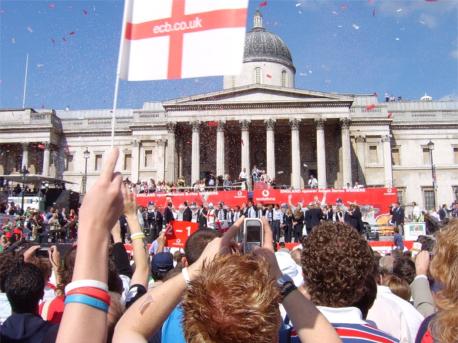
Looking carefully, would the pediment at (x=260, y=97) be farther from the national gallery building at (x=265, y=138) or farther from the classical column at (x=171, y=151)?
the classical column at (x=171, y=151)

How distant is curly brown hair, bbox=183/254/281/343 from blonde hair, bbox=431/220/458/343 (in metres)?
0.88

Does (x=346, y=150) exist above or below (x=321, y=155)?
above

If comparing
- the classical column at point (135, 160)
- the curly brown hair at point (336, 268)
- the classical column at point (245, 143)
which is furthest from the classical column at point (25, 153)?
the curly brown hair at point (336, 268)

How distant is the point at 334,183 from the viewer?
47.6 meters

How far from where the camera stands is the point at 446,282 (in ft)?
7.59

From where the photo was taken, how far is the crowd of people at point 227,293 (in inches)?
64.4

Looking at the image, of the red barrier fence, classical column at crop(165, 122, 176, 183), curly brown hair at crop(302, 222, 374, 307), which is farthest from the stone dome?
curly brown hair at crop(302, 222, 374, 307)

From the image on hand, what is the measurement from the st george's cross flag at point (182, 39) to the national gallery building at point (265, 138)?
39.2 m

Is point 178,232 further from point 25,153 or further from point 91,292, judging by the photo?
point 25,153

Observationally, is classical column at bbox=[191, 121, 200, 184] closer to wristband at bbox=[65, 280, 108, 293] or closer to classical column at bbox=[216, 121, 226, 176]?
classical column at bbox=[216, 121, 226, 176]

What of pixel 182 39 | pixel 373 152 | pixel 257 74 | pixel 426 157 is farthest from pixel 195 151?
pixel 182 39

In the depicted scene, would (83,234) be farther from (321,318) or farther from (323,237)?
(323,237)

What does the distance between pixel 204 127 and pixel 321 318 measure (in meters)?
43.8

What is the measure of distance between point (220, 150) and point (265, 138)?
22.9ft
